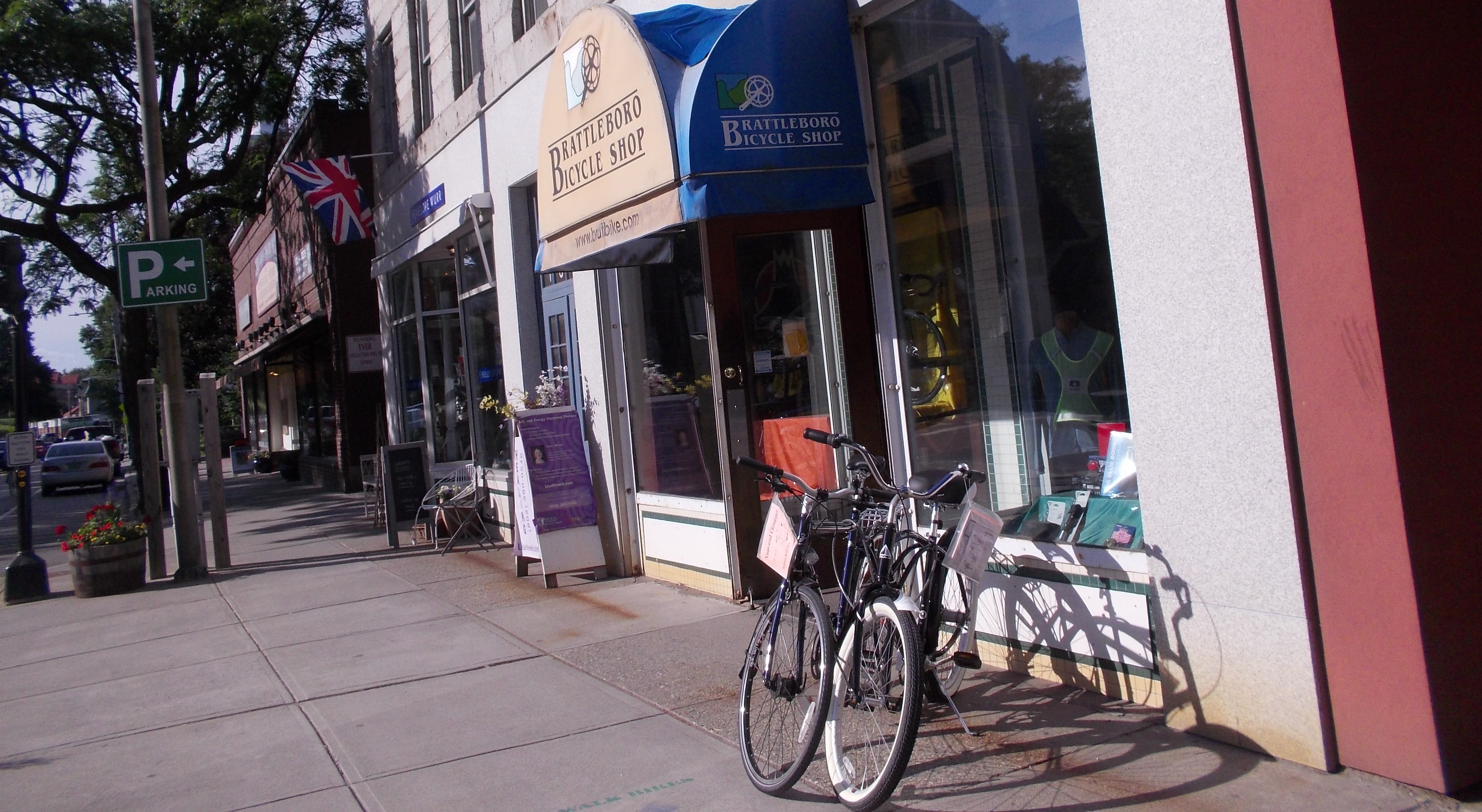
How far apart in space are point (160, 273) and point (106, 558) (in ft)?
9.08

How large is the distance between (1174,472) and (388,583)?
7.41m

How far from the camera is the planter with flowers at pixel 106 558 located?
10375mm

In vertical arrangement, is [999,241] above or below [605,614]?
above

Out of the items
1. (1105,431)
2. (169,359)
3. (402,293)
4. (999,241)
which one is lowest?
(1105,431)

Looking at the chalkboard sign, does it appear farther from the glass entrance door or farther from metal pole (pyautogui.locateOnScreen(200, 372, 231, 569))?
the glass entrance door

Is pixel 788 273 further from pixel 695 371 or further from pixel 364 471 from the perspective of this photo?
pixel 364 471

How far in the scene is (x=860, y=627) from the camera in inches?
154

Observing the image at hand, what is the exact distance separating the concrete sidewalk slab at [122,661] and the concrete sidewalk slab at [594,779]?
3404 millimetres

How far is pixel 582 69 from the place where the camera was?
706 centimetres

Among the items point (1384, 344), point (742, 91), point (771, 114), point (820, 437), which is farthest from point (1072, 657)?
point (742, 91)

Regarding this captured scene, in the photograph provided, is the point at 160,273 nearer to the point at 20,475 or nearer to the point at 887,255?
the point at 20,475

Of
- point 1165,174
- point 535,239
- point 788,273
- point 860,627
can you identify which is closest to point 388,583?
point 535,239

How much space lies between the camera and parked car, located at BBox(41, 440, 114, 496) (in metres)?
33.8

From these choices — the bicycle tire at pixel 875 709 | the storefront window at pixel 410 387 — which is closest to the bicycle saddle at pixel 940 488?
the bicycle tire at pixel 875 709
